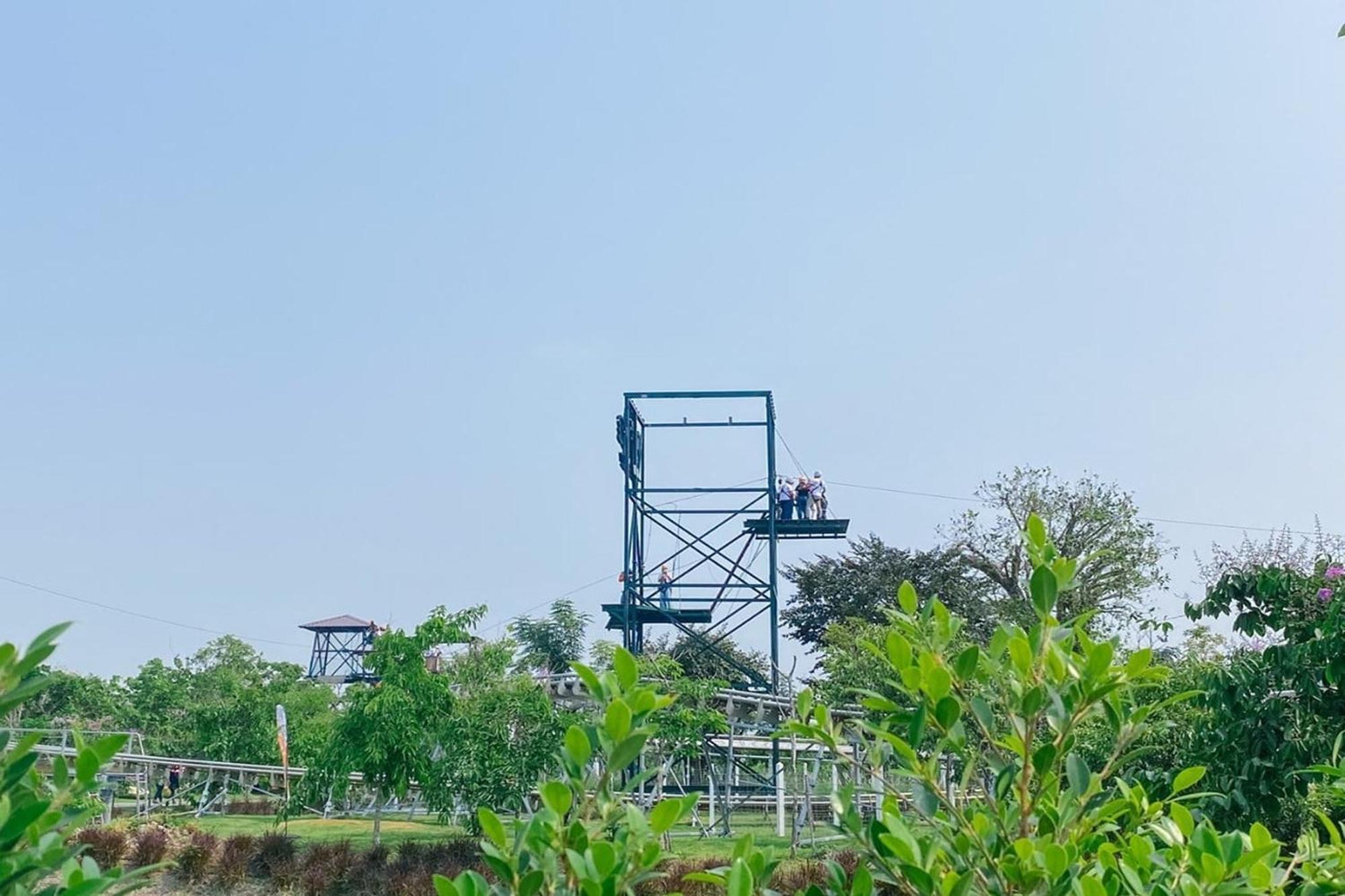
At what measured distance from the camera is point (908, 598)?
1715mm

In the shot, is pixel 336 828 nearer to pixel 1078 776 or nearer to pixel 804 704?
pixel 804 704

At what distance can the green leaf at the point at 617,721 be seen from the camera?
1292mm

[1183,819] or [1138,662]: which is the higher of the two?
[1138,662]

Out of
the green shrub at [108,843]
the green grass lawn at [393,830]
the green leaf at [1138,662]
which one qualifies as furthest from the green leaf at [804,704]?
the green shrub at [108,843]

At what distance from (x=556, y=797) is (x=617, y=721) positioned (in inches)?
4.4

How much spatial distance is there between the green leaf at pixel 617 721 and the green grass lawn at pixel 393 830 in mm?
12049

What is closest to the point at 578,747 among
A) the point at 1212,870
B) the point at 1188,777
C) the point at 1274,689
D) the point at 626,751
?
the point at 626,751

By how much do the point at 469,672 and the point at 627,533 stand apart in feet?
17.5

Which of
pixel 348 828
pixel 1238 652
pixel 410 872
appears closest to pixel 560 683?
pixel 348 828

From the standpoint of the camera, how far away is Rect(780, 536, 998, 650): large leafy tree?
98.3ft

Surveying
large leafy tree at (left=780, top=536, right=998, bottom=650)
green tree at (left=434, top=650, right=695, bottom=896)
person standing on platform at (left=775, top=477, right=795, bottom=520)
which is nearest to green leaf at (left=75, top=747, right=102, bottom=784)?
green tree at (left=434, top=650, right=695, bottom=896)

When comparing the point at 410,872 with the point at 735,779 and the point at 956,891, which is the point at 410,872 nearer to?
the point at 735,779

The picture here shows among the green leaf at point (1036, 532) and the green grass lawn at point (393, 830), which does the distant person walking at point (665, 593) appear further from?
the green leaf at point (1036, 532)

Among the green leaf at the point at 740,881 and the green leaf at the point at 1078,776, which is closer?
the green leaf at the point at 740,881
